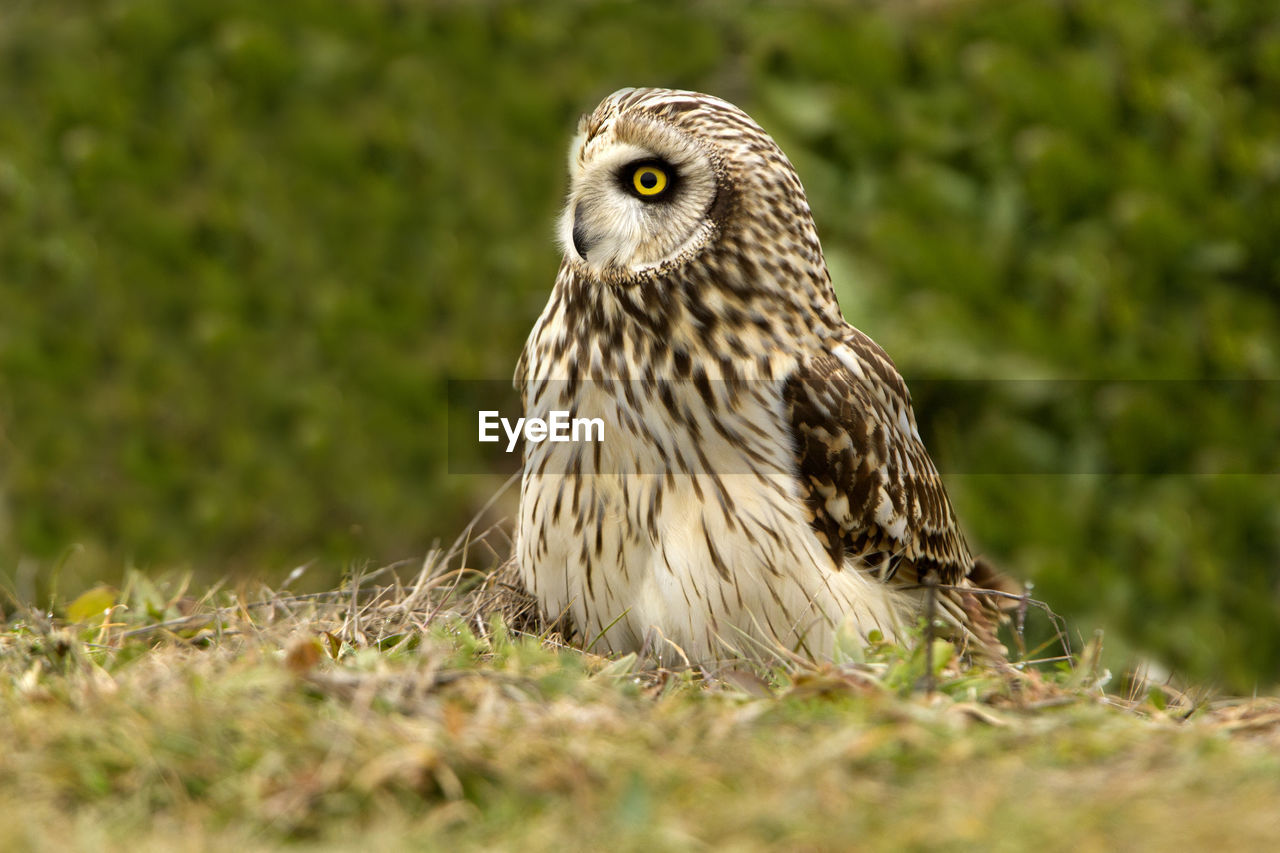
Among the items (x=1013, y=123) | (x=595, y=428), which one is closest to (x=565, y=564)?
(x=595, y=428)

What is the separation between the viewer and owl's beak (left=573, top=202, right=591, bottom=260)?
3043 mm

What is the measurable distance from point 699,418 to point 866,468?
15.6 inches

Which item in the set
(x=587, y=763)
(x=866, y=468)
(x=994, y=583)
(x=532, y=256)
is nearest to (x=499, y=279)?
(x=532, y=256)

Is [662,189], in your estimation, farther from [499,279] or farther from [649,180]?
[499,279]

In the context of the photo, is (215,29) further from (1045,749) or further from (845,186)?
(1045,749)

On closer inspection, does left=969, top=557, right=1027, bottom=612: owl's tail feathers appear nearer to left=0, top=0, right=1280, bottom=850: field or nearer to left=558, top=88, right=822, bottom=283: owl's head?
left=0, top=0, right=1280, bottom=850: field

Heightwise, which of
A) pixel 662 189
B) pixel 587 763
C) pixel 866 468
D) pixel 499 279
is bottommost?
pixel 587 763

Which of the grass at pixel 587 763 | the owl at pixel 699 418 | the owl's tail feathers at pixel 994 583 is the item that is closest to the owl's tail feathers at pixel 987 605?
the owl's tail feathers at pixel 994 583

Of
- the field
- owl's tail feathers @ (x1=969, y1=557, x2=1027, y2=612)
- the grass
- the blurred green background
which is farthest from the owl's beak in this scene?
the blurred green background

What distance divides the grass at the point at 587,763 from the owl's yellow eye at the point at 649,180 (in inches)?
44.2

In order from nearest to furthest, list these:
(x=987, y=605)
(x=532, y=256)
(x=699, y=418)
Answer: (x=699, y=418) < (x=987, y=605) < (x=532, y=256)

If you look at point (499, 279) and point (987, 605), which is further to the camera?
point (499, 279)

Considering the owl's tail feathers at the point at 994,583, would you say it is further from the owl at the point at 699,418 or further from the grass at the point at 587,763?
the grass at the point at 587,763

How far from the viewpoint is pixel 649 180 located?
3.00m
